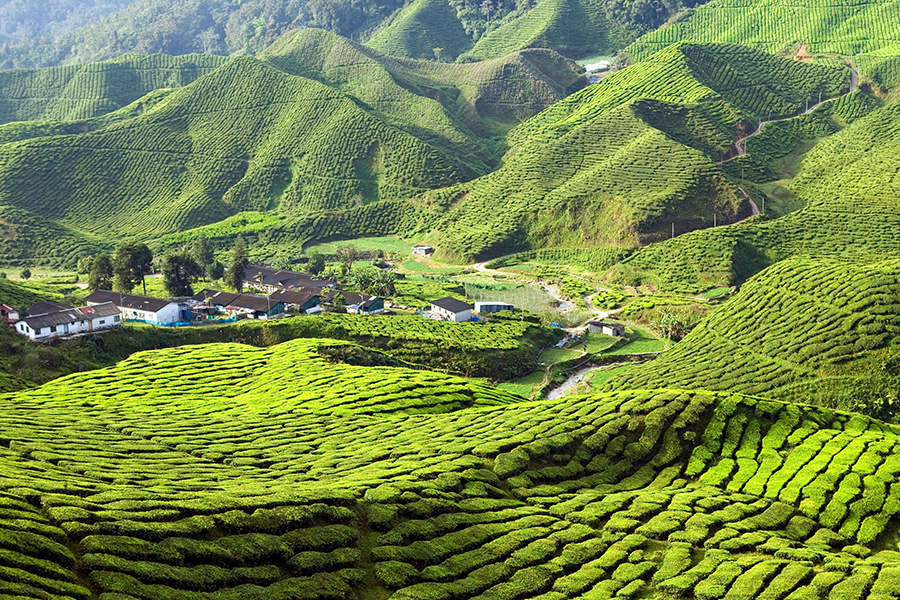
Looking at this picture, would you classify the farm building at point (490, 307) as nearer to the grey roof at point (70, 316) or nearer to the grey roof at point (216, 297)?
the grey roof at point (216, 297)

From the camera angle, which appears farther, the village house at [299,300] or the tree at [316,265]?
the tree at [316,265]

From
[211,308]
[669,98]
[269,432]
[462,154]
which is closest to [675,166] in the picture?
[669,98]

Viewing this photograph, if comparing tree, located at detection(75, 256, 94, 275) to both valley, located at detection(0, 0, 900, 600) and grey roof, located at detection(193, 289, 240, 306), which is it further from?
grey roof, located at detection(193, 289, 240, 306)

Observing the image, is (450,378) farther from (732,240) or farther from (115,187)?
(115,187)

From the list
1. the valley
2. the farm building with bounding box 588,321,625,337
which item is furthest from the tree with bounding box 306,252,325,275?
the farm building with bounding box 588,321,625,337

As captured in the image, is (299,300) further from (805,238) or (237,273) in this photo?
(805,238)

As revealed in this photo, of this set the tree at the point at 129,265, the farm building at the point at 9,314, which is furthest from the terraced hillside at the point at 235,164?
the farm building at the point at 9,314
